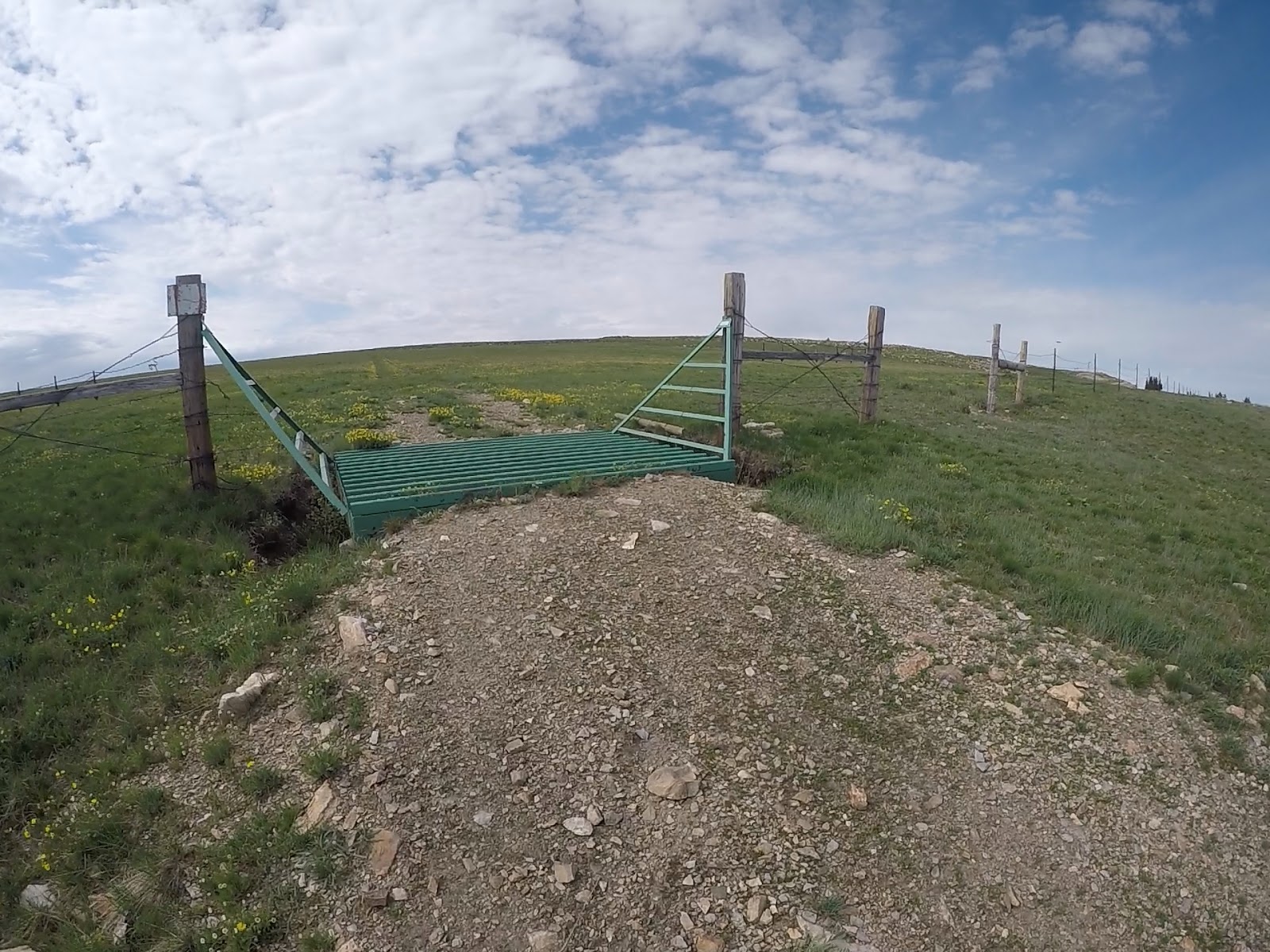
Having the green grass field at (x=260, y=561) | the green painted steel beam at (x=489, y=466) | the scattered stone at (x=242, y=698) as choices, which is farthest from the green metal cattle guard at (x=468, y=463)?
the scattered stone at (x=242, y=698)

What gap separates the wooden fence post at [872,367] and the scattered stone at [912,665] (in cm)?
945

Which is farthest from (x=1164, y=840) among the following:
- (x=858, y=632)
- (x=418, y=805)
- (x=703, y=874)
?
(x=418, y=805)

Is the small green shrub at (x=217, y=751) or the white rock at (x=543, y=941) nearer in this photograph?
the white rock at (x=543, y=941)

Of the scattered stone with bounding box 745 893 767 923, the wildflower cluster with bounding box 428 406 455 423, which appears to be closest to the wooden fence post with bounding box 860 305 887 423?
the wildflower cluster with bounding box 428 406 455 423

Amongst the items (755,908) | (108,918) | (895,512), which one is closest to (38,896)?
(108,918)

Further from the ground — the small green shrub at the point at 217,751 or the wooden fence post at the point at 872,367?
the wooden fence post at the point at 872,367

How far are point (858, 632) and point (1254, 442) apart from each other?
21.2 meters

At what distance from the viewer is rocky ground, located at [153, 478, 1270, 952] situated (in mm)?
3943

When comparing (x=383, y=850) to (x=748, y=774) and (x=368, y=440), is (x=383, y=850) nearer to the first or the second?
(x=748, y=774)

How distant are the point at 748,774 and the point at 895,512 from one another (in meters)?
4.90

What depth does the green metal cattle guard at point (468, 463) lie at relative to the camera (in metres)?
8.33

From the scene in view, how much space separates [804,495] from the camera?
9570 mm

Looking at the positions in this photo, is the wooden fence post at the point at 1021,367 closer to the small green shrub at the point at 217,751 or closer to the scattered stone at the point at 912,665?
the scattered stone at the point at 912,665

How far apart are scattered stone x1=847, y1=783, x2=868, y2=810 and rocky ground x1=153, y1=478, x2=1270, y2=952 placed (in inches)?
0.6
